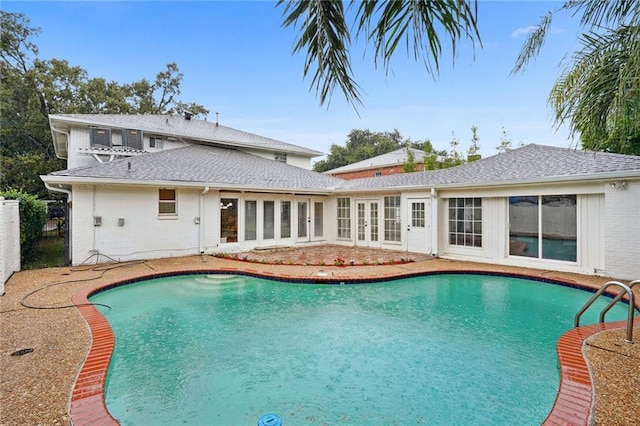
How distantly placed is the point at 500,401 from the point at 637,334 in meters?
2.74

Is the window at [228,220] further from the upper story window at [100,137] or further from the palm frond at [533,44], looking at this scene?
the palm frond at [533,44]

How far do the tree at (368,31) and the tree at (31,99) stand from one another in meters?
23.2

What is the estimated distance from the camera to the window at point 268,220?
1334 centimetres

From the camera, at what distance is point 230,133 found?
63.3ft

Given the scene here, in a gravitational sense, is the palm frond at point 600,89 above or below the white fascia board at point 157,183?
above

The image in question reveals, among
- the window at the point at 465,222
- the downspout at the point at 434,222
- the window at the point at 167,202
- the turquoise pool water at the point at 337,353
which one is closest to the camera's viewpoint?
the turquoise pool water at the point at 337,353

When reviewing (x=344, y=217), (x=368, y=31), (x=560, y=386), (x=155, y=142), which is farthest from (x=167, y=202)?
(x=560, y=386)

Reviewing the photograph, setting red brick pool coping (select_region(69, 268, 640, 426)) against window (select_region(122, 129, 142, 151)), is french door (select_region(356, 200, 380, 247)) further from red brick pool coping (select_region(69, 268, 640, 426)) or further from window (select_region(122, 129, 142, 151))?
window (select_region(122, 129, 142, 151))

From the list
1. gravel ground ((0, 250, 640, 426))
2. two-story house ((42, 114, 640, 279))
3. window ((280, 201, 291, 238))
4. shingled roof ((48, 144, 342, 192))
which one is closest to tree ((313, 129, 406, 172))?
shingled roof ((48, 144, 342, 192))

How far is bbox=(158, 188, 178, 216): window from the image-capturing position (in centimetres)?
1117

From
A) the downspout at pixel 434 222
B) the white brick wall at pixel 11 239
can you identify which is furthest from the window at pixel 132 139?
the downspout at pixel 434 222

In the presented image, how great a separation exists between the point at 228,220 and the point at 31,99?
1742 centimetres

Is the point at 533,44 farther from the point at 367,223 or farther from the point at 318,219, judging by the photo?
the point at 318,219

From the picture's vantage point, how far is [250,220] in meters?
13.0
